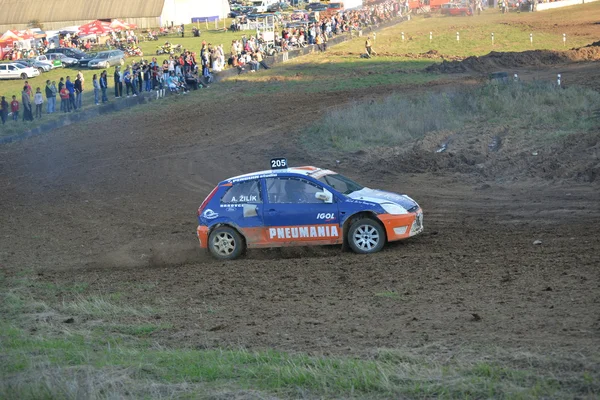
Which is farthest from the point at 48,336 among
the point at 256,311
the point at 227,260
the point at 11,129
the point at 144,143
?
the point at 11,129

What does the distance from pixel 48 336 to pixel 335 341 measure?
3.38 metres

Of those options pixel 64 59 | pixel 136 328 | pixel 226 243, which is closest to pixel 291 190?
pixel 226 243

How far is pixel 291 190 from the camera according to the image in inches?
509

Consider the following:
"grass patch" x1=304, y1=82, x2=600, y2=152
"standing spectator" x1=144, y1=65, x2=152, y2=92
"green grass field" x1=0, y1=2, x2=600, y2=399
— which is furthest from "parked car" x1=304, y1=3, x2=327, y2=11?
"green grass field" x1=0, y1=2, x2=600, y2=399

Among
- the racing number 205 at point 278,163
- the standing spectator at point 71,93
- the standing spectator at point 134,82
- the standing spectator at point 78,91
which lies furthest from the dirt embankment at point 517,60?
the racing number 205 at point 278,163

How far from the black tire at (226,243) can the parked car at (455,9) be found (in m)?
66.3

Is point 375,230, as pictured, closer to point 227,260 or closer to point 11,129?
point 227,260

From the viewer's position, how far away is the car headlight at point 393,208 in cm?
1243

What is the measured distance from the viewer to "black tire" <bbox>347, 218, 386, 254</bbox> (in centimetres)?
1247

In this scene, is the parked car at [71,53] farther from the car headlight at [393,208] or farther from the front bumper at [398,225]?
the front bumper at [398,225]

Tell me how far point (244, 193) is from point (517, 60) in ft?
96.0

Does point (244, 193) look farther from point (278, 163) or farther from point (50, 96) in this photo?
point (50, 96)

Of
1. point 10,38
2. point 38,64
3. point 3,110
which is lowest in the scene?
point 3,110

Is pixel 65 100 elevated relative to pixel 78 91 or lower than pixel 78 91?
lower
